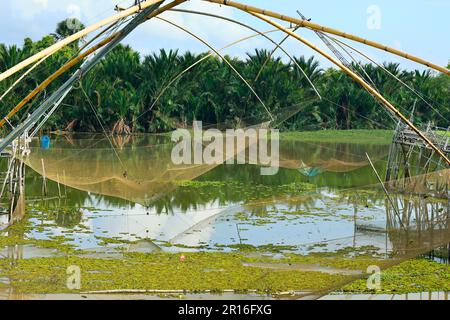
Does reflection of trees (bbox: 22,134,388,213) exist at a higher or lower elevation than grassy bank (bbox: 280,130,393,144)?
lower

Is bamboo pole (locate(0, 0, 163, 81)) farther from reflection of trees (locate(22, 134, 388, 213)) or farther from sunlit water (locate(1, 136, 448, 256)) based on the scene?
reflection of trees (locate(22, 134, 388, 213))

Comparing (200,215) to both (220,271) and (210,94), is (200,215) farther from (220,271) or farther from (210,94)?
(210,94)

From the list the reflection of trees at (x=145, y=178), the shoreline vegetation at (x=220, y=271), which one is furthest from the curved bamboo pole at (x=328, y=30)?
the reflection of trees at (x=145, y=178)

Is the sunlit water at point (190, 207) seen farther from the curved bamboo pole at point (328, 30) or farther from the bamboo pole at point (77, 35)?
the bamboo pole at point (77, 35)

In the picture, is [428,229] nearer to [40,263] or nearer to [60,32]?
[40,263]

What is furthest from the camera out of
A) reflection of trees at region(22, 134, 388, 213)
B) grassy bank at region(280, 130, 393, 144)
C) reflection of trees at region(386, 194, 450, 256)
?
grassy bank at region(280, 130, 393, 144)

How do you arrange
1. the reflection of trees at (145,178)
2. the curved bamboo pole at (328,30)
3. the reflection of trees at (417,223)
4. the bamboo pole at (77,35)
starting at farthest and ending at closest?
the reflection of trees at (145,178), the reflection of trees at (417,223), the curved bamboo pole at (328,30), the bamboo pole at (77,35)

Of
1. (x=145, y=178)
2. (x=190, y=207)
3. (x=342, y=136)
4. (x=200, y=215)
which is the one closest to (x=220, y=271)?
(x=200, y=215)

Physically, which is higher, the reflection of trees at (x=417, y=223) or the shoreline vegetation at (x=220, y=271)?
the reflection of trees at (x=417, y=223)

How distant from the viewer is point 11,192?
905 cm

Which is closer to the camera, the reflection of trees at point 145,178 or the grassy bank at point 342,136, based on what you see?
the reflection of trees at point 145,178

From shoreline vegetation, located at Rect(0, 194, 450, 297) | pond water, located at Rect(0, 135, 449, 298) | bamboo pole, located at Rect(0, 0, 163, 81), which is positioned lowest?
shoreline vegetation, located at Rect(0, 194, 450, 297)

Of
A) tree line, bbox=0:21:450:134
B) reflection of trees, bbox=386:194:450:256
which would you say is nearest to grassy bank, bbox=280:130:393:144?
tree line, bbox=0:21:450:134

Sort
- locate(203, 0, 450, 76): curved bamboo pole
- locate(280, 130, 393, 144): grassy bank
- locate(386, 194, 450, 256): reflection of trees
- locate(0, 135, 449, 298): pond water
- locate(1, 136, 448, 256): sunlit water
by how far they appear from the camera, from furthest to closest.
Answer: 1. locate(280, 130, 393, 144): grassy bank
2. locate(1, 136, 448, 256): sunlit water
3. locate(0, 135, 449, 298): pond water
4. locate(386, 194, 450, 256): reflection of trees
5. locate(203, 0, 450, 76): curved bamboo pole
